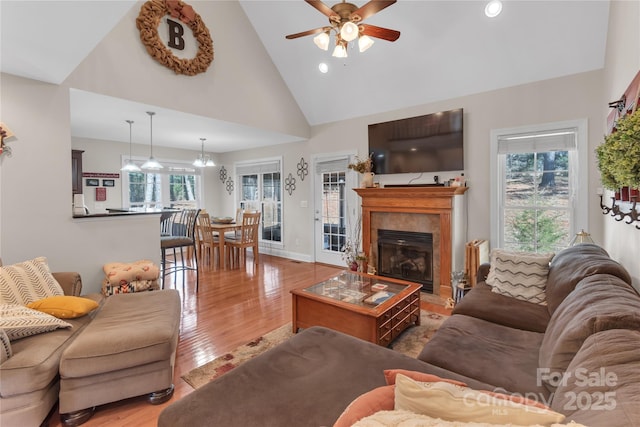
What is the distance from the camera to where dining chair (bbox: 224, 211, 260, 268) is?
17.8 feet

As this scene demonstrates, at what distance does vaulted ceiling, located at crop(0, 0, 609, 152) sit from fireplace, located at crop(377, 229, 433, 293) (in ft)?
6.61

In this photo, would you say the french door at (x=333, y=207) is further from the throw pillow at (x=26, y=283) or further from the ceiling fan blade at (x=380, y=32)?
the throw pillow at (x=26, y=283)

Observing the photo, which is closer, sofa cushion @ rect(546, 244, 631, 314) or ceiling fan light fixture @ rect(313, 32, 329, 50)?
sofa cushion @ rect(546, 244, 631, 314)

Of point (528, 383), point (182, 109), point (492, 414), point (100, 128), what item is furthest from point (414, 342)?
point (100, 128)

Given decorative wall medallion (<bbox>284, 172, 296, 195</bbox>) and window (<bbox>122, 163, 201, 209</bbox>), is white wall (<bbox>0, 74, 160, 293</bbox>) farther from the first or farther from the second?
decorative wall medallion (<bbox>284, 172, 296, 195</bbox>)

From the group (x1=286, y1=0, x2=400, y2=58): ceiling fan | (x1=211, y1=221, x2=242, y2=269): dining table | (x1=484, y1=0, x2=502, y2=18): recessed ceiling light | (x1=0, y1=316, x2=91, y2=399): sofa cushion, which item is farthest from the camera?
(x1=211, y1=221, x2=242, y2=269): dining table

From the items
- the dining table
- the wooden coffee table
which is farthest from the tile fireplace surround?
the dining table

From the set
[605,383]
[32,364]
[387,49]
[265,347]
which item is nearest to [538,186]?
[387,49]

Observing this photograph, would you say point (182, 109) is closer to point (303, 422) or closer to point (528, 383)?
point (303, 422)

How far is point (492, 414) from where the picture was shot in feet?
2.30

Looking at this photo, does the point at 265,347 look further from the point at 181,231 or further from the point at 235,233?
the point at 235,233

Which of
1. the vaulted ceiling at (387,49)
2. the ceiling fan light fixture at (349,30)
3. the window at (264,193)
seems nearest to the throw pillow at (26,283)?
the vaulted ceiling at (387,49)

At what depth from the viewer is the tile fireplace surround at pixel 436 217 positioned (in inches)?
150

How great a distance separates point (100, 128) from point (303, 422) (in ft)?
18.1
